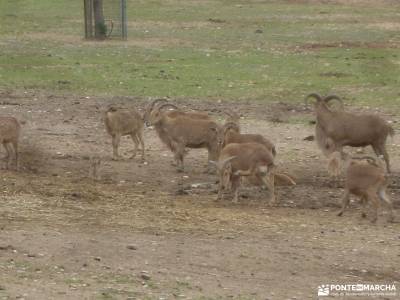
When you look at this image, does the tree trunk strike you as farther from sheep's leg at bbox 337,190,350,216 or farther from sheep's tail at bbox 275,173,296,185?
sheep's leg at bbox 337,190,350,216

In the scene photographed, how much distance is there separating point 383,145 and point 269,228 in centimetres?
432

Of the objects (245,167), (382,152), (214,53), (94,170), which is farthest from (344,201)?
(214,53)

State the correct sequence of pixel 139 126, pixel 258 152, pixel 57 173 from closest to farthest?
1. pixel 258 152
2. pixel 57 173
3. pixel 139 126

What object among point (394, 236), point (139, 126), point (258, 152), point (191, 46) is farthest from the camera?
point (191, 46)

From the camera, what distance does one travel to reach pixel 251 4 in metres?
44.2

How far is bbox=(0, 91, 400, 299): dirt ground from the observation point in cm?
1027

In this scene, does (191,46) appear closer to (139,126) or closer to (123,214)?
(139,126)

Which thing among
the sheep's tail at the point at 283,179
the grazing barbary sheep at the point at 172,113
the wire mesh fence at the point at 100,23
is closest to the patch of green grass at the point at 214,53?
the wire mesh fence at the point at 100,23

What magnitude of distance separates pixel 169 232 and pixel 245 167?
2234mm

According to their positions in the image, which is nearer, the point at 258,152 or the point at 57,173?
the point at 258,152

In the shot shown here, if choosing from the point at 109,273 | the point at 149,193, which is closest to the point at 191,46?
the point at 149,193

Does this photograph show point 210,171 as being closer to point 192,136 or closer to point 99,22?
point 192,136

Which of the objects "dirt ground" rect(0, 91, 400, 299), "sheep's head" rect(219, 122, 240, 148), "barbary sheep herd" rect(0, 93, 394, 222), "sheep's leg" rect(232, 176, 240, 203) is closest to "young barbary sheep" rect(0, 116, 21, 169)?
"barbary sheep herd" rect(0, 93, 394, 222)

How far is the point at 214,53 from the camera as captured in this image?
1135 inches
